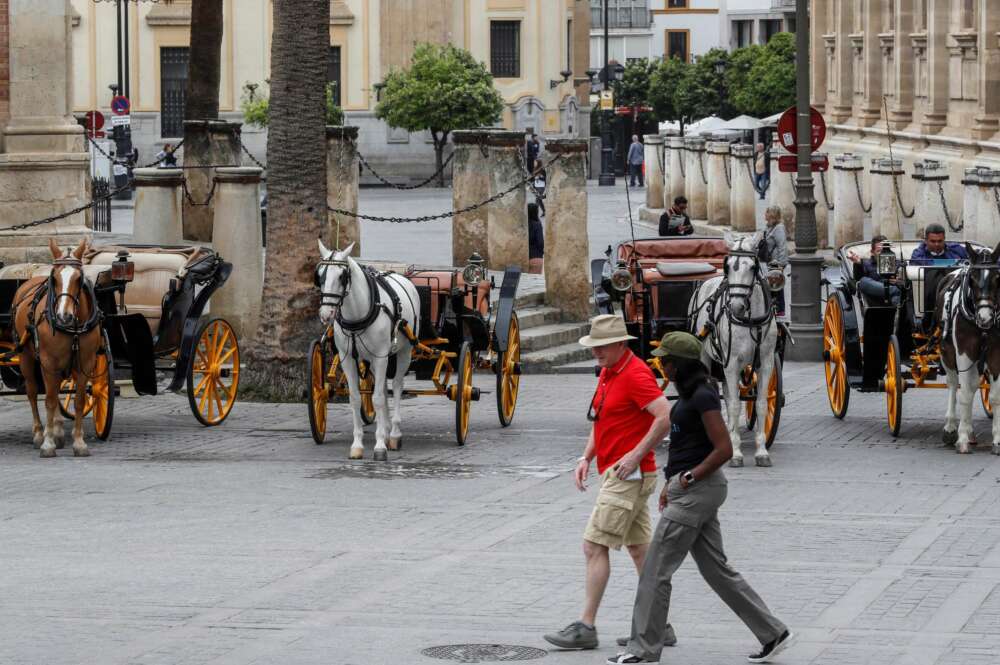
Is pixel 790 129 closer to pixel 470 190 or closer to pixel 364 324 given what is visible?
pixel 470 190

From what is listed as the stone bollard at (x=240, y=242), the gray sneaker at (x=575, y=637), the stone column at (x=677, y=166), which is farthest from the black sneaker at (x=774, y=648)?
the stone column at (x=677, y=166)

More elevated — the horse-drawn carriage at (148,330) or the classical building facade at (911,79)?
the classical building facade at (911,79)

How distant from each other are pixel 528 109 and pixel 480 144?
45.4 metres

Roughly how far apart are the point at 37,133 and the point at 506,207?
6.08m

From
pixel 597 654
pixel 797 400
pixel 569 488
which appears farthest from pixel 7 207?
pixel 597 654

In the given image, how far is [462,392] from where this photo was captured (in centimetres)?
1748

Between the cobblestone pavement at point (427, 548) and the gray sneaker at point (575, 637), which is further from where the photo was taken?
the cobblestone pavement at point (427, 548)

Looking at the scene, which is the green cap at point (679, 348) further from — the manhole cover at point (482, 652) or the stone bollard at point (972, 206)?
the stone bollard at point (972, 206)

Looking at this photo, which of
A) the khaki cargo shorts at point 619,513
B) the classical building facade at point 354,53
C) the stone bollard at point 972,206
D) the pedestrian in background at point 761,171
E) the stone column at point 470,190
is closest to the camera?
the khaki cargo shorts at point 619,513

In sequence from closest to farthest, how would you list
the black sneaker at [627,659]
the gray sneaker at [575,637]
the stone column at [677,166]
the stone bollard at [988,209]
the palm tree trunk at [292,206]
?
the black sneaker at [627,659]
the gray sneaker at [575,637]
the palm tree trunk at [292,206]
the stone bollard at [988,209]
the stone column at [677,166]

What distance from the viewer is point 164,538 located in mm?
12984

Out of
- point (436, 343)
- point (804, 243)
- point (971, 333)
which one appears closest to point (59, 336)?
point (436, 343)

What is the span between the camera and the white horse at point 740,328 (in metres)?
16.5

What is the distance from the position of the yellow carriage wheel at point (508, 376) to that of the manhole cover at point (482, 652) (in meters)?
8.58
